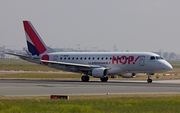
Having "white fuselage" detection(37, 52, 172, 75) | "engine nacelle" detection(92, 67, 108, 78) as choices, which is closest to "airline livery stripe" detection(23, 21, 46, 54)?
"white fuselage" detection(37, 52, 172, 75)

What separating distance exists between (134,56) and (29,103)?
111 feet

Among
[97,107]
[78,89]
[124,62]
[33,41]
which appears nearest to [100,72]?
[124,62]

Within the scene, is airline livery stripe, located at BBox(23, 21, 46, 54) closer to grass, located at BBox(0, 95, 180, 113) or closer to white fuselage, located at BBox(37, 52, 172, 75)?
white fuselage, located at BBox(37, 52, 172, 75)

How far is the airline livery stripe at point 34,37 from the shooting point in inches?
2739

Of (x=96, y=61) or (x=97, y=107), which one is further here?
(x=96, y=61)

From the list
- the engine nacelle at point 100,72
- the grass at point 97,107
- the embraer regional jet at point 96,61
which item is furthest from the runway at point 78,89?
the engine nacelle at point 100,72

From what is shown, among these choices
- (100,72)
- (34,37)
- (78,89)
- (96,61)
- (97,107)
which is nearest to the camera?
(97,107)

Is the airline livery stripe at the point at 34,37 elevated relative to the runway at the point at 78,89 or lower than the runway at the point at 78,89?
elevated

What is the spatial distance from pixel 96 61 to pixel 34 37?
32.5 feet

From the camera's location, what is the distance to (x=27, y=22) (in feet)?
230

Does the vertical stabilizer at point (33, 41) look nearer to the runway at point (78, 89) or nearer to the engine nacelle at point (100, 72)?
the engine nacelle at point (100, 72)

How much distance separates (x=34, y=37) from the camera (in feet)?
229

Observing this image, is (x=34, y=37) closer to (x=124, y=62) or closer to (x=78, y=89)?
(x=124, y=62)

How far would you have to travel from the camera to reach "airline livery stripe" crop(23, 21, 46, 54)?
69.6m
